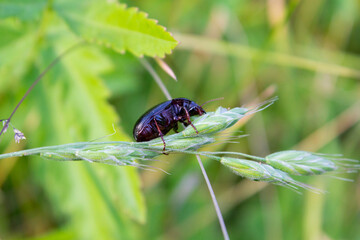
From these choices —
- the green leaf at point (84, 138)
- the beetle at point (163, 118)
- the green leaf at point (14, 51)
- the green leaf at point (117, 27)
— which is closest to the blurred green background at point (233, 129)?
the green leaf at point (84, 138)

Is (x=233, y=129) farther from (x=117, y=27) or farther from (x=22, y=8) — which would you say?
(x=22, y=8)

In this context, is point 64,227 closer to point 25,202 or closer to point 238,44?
point 25,202

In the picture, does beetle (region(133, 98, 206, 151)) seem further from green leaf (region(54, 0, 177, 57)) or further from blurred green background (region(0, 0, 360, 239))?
blurred green background (region(0, 0, 360, 239))

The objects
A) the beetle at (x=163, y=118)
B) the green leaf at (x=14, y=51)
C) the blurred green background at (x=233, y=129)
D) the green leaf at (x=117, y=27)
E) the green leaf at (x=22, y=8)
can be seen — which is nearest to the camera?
the green leaf at (x=117, y=27)

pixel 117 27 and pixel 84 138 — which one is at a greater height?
pixel 117 27

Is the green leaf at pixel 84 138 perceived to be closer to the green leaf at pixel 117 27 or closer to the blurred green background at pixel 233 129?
the blurred green background at pixel 233 129

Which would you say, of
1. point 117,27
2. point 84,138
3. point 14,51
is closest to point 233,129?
point 84,138
